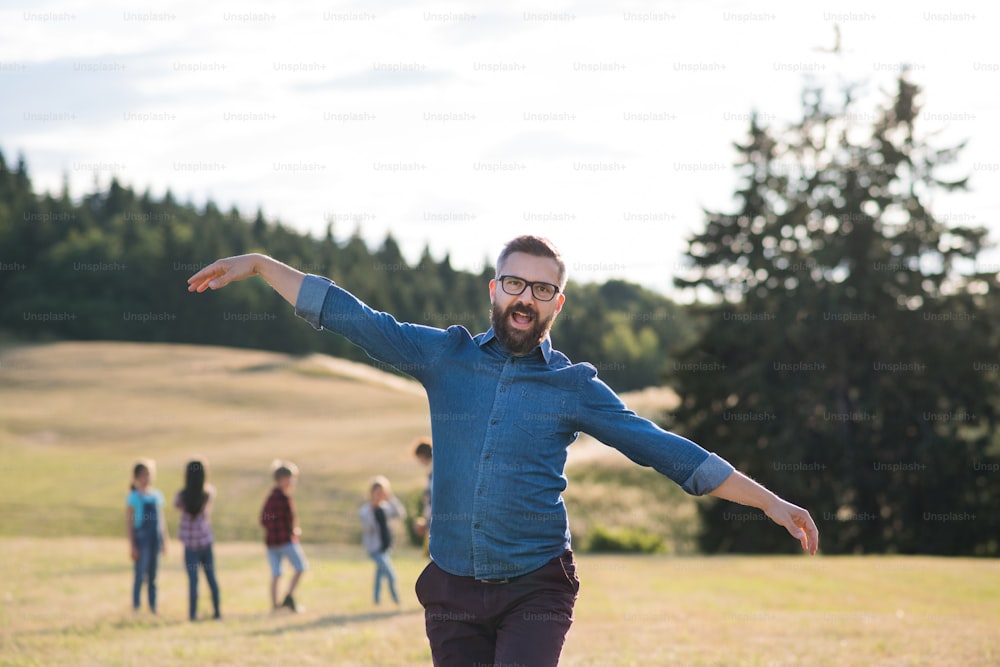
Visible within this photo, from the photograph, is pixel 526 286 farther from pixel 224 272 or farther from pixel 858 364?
pixel 858 364

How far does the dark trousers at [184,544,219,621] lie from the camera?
1496cm

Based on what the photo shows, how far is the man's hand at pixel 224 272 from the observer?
14.7ft

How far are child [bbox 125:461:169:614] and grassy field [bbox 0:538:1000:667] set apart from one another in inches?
25.1

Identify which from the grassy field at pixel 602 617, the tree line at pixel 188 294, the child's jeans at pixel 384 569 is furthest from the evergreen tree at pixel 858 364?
the tree line at pixel 188 294

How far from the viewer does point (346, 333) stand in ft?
15.1

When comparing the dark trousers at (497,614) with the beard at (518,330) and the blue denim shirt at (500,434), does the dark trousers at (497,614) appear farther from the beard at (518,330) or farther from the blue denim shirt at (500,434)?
the beard at (518,330)

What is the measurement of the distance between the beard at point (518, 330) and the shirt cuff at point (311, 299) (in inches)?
27.0

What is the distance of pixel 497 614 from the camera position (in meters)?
4.52

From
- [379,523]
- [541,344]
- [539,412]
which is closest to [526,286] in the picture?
[541,344]

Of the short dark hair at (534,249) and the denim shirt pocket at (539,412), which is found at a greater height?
the short dark hair at (534,249)

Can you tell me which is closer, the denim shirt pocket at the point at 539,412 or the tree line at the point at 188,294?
the denim shirt pocket at the point at 539,412

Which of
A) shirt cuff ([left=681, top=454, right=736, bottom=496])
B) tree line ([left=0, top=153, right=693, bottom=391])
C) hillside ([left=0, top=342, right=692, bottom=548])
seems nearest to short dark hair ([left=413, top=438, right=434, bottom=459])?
shirt cuff ([left=681, top=454, right=736, bottom=496])

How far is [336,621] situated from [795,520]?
11666 mm

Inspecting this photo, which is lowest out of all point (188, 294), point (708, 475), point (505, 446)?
point (708, 475)
